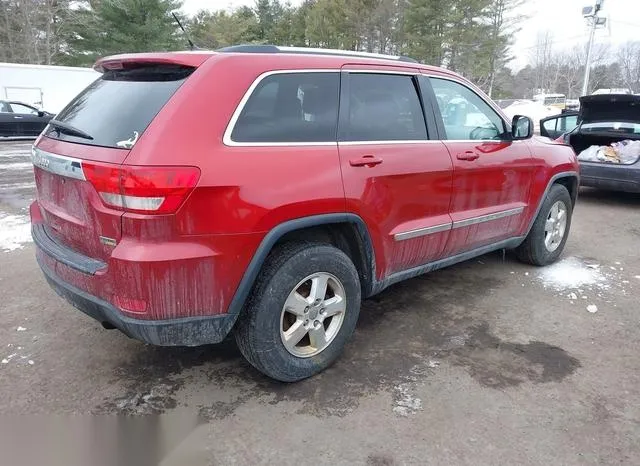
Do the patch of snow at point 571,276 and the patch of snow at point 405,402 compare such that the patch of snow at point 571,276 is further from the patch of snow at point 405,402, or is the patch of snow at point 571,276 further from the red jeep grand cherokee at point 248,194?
the patch of snow at point 405,402

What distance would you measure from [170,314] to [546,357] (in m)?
2.37

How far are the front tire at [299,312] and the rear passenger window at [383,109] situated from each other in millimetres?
776

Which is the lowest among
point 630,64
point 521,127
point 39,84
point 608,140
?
point 608,140

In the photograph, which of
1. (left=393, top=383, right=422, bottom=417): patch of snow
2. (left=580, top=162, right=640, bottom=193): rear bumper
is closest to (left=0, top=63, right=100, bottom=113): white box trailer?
(left=580, top=162, right=640, bottom=193): rear bumper

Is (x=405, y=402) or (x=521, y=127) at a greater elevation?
(x=521, y=127)

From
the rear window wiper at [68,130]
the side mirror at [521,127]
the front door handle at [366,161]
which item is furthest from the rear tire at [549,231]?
the rear window wiper at [68,130]

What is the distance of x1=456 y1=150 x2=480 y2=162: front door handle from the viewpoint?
3.76 metres

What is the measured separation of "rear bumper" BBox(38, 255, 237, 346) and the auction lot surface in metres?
0.45

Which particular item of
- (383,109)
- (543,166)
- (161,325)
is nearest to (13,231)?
(161,325)

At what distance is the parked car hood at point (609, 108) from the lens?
7.83m

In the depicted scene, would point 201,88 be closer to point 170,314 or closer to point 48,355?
point 170,314

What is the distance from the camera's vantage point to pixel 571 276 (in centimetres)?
488

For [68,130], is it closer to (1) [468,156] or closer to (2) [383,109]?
(2) [383,109]

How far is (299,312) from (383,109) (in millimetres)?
1414
